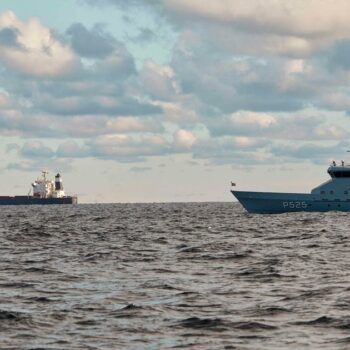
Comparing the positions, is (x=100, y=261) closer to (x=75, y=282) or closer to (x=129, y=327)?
(x=75, y=282)

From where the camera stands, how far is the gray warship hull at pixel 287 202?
10550 cm

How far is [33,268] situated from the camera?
1326 inches

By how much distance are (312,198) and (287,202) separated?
3.69m

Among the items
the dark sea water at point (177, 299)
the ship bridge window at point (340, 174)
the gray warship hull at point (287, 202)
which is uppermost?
the ship bridge window at point (340, 174)

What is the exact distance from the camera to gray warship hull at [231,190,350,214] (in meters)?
106

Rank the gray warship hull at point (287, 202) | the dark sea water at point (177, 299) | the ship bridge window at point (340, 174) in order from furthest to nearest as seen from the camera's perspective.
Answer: the gray warship hull at point (287, 202), the ship bridge window at point (340, 174), the dark sea water at point (177, 299)

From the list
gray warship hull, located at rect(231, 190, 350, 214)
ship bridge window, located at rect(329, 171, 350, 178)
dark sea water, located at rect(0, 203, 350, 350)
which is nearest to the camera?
dark sea water, located at rect(0, 203, 350, 350)

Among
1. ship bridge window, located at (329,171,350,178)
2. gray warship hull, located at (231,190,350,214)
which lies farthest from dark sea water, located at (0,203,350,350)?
gray warship hull, located at (231,190,350,214)

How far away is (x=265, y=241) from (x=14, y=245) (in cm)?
1701

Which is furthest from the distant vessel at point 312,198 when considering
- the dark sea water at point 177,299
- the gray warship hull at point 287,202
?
the dark sea water at point 177,299

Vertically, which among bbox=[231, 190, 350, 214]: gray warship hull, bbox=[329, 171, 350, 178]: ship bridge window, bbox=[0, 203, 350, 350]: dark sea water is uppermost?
bbox=[329, 171, 350, 178]: ship bridge window

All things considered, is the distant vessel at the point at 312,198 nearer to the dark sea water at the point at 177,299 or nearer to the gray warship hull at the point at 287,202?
the gray warship hull at the point at 287,202

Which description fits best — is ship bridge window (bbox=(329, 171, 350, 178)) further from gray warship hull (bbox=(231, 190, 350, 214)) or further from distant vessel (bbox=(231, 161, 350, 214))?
gray warship hull (bbox=(231, 190, 350, 214))

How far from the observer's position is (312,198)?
350 feet
